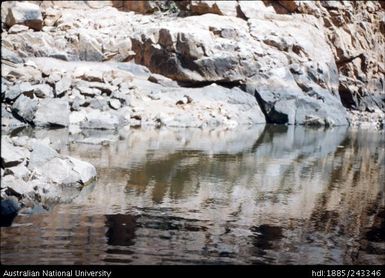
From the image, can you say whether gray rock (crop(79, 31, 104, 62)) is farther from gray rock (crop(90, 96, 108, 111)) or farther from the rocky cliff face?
gray rock (crop(90, 96, 108, 111))

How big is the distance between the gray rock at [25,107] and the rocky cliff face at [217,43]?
7559 millimetres

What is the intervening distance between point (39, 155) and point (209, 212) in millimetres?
5162

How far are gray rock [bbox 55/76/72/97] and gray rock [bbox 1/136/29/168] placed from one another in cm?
1974

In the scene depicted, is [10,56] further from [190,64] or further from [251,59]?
[251,59]

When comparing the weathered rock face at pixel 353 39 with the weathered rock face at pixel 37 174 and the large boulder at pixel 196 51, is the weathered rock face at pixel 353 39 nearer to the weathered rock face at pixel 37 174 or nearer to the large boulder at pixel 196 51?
the large boulder at pixel 196 51

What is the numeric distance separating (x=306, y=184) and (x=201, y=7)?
32.2 meters

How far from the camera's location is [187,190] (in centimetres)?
1568

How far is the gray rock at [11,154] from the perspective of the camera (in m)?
12.9

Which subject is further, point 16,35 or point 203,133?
point 16,35

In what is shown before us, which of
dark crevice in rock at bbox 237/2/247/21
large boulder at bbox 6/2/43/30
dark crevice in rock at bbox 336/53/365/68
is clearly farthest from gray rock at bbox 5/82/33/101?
dark crevice in rock at bbox 336/53/365/68
